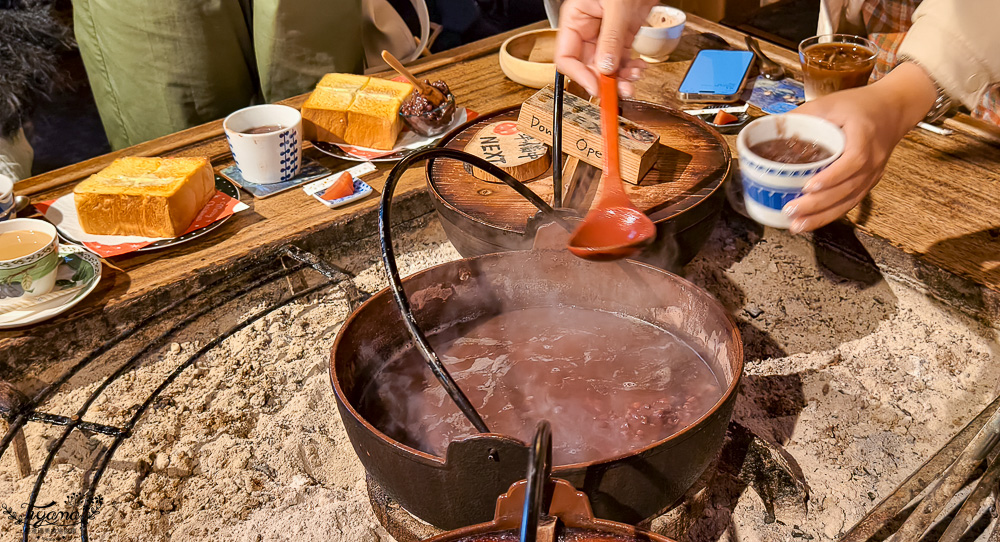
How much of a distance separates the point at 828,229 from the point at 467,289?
1264mm

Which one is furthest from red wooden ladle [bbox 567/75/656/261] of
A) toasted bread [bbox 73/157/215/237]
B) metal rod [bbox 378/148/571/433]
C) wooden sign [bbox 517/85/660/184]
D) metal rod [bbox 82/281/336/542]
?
toasted bread [bbox 73/157/215/237]

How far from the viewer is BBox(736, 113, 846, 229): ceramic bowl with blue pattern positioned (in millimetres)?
1294

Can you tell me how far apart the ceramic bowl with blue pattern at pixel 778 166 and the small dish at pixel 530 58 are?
1377mm

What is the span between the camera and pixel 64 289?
6.12 ft

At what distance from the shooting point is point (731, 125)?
7.92 ft

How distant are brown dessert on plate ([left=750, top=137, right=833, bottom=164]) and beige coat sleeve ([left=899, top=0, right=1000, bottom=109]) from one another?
39 centimetres

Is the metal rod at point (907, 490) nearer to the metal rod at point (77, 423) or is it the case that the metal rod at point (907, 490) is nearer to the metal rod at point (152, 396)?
the metal rod at point (152, 396)

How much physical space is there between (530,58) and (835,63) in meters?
1.17

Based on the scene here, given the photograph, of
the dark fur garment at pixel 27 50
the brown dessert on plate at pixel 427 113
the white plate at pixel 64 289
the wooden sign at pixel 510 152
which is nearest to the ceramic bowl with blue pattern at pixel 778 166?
the wooden sign at pixel 510 152

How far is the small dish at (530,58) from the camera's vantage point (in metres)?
2.72

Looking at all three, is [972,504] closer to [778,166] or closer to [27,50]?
[778,166]

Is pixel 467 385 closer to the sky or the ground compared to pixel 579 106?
closer to the ground

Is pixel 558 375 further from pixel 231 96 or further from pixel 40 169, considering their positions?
pixel 40 169

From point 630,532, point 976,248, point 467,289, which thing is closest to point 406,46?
point 467,289
